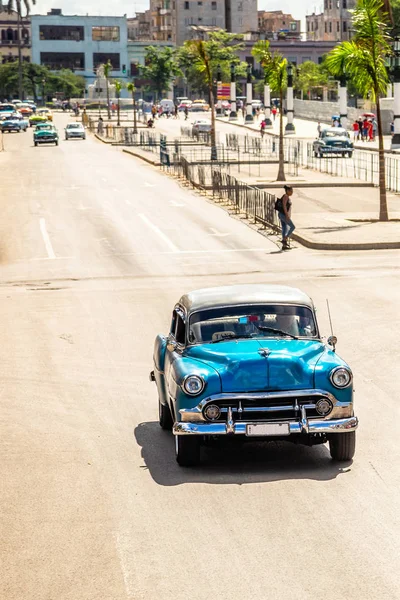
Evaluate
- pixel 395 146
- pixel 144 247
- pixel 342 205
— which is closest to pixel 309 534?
pixel 144 247

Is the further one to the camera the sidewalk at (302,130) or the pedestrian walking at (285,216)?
the sidewalk at (302,130)

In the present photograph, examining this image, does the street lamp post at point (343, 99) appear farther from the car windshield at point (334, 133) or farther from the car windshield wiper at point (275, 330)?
the car windshield wiper at point (275, 330)

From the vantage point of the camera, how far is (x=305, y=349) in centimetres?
1237

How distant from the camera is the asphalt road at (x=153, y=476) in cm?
902

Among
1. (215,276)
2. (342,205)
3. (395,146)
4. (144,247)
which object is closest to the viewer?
(215,276)

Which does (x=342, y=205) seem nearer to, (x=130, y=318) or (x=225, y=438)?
(x=130, y=318)

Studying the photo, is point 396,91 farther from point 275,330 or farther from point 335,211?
point 275,330

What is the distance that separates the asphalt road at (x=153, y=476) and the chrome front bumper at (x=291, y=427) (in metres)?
0.43

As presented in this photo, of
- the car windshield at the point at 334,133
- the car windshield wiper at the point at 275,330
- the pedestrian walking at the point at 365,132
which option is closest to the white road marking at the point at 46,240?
the car windshield wiper at the point at 275,330

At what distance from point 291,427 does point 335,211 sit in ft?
103

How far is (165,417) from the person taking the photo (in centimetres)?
1358

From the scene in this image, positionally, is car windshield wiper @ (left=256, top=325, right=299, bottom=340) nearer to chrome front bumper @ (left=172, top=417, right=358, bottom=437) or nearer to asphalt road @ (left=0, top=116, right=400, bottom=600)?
asphalt road @ (left=0, top=116, right=400, bottom=600)

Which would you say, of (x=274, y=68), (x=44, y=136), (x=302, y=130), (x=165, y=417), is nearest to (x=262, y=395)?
(x=165, y=417)

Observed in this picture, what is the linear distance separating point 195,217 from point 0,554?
106 feet
